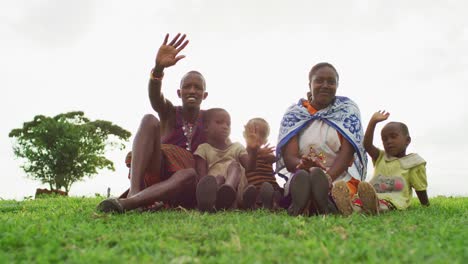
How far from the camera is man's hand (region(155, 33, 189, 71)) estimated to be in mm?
5082

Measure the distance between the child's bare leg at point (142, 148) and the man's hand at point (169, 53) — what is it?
57cm

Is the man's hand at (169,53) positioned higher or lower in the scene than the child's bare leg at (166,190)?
higher

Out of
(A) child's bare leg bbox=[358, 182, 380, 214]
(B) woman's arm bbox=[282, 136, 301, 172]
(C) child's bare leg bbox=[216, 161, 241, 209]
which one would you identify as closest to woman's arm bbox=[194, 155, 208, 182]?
(C) child's bare leg bbox=[216, 161, 241, 209]

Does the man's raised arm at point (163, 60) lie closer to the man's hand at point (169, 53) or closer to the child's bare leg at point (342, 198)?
the man's hand at point (169, 53)

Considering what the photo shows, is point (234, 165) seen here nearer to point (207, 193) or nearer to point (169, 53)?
point (207, 193)

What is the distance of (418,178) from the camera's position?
5.61m

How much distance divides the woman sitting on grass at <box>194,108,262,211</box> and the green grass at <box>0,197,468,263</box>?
67 centimetres

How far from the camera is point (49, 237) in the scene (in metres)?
3.24

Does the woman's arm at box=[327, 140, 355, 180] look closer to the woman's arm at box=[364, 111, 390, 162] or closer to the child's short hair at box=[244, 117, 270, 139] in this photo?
the woman's arm at box=[364, 111, 390, 162]

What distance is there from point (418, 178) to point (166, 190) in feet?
9.61

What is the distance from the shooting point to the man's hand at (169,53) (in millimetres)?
5082

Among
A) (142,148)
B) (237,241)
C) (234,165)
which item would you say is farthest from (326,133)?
(237,241)

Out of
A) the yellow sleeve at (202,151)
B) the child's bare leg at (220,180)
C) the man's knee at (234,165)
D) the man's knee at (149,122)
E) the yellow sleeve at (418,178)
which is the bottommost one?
the yellow sleeve at (418,178)

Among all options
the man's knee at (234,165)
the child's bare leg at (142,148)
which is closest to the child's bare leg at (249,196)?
the man's knee at (234,165)
